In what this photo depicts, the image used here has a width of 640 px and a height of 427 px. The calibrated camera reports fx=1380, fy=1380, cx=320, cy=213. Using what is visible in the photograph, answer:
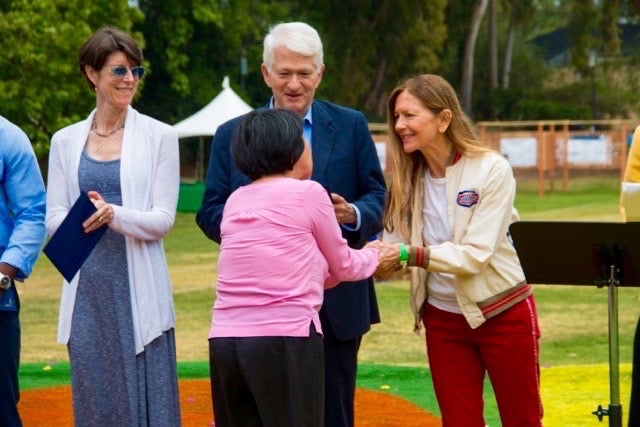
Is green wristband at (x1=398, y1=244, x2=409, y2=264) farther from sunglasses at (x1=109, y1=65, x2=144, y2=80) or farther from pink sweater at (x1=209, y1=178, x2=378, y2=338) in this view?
sunglasses at (x1=109, y1=65, x2=144, y2=80)

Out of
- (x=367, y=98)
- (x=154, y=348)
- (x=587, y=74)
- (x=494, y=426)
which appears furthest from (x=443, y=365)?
(x=587, y=74)

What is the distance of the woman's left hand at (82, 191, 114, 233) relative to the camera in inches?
215

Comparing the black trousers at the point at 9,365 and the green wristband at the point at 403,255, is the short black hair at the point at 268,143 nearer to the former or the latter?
the green wristband at the point at 403,255

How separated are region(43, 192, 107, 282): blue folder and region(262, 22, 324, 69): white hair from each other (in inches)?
38.2

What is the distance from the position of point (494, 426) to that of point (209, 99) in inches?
1623

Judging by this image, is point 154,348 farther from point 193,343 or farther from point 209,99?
point 209,99

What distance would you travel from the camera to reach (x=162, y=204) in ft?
19.0

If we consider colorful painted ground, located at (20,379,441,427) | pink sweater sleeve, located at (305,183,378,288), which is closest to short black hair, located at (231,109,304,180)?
pink sweater sleeve, located at (305,183,378,288)

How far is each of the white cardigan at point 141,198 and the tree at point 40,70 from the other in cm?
1944

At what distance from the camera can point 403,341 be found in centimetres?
1320

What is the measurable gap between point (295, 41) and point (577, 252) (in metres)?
→ 1.45

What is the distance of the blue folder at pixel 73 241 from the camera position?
5.47 m

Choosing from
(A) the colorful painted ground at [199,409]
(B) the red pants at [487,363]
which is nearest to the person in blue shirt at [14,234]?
(B) the red pants at [487,363]

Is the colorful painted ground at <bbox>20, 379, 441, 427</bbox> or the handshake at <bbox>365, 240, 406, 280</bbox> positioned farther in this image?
the colorful painted ground at <bbox>20, 379, 441, 427</bbox>
